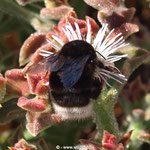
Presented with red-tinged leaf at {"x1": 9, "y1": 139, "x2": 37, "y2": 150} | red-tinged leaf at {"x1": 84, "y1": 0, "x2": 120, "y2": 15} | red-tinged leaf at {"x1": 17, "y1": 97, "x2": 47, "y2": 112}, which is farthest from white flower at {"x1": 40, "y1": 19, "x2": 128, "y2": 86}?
red-tinged leaf at {"x1": 9, "y1": 139, "x2": 37, "y2": 150}

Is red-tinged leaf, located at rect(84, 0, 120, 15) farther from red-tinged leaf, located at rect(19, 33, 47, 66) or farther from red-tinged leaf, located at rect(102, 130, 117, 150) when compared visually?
red-tinged leaf, located at rect(102, 130, 117, 150)

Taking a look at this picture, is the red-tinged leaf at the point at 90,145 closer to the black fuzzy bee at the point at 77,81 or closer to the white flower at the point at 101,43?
the black fuzzy bee at the point at 77,81

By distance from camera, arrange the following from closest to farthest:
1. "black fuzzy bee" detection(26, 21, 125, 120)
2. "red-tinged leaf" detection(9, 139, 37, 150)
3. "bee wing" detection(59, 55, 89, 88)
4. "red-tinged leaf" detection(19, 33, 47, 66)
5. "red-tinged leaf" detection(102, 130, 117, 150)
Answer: "bee wing" detection(59, 55, 89, 88) → "black fuzzy bee" detection(26, 21, 125, 120) → "red-tinged leaf" detection(102, 130, 117, 150) → "red-tinged leaf" detection(9, 139, 37, 150) → "red-tinged leaf" detection(19, 33, 47, 66)

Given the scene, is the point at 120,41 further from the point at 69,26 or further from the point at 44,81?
the point at 44,81

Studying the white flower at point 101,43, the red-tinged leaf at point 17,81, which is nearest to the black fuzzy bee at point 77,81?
the white flower at point 101,43

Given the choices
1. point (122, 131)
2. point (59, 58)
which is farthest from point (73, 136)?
point (59, 58)
